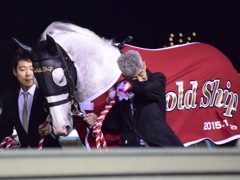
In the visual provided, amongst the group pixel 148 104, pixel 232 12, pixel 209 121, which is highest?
pixel 232 12

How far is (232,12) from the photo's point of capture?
202 inches

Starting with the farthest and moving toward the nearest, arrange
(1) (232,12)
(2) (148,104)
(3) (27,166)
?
(1) (232,12)
(2) (148,104)
(3) (27,166)

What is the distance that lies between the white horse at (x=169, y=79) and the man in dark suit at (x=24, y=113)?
319mm

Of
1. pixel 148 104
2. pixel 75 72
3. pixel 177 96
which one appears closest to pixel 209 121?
pixel 177 96

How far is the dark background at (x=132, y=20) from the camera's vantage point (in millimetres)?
5121

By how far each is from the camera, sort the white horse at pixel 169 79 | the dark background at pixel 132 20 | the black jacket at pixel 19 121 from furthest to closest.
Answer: the dark background at pixel 132 20 → the black jacket at pixel 19 121 → the white horse at pixel 169 79

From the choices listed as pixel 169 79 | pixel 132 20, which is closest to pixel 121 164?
pixel 169 79

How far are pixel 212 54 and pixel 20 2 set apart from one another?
1.61m

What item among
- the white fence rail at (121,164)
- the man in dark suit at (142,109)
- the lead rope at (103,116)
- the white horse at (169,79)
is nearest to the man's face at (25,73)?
the white horse at (169,79)

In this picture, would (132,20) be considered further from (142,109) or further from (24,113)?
(142,109)

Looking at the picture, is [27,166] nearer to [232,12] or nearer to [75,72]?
[75,72]

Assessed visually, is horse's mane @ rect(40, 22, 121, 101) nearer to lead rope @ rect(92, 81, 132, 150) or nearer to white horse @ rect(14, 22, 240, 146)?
white horse @ rect(14, 22, 240, 146)

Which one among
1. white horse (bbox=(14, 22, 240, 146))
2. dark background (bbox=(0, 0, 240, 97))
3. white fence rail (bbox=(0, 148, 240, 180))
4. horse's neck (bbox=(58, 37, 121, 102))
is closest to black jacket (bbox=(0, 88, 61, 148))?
white horse (bbox=(14, 22, 240, 146))

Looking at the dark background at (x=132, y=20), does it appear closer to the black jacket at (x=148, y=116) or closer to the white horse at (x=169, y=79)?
the white horse at (x=169, y=79)
